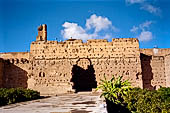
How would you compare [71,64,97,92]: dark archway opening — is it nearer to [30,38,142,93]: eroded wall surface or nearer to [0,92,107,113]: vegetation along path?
[30,38,142,93]: eroded wall surface

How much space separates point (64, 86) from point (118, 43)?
335 inches

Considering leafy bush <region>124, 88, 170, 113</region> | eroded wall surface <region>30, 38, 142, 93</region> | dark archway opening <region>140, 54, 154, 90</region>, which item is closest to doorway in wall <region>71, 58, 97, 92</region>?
eroded wall surface <region>30, 38, 142, 93</region>

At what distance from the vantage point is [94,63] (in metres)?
24.1

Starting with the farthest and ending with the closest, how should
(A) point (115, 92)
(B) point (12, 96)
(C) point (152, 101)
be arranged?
(A) point (115, 92), (B) point (12, 96), (C) point (152, 101)

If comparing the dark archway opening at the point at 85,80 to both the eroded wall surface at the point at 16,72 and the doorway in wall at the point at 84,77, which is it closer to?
the doorway in wall at the point at 84,77

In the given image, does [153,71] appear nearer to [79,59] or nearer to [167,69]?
[167,69]

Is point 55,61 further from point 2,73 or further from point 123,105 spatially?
point 123,105

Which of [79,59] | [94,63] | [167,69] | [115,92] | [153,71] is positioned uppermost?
[79,59]

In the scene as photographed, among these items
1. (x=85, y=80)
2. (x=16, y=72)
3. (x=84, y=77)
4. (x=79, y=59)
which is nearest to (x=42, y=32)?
(x=16, y=72)

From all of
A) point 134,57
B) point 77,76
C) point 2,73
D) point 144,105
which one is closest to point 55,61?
point 77,76

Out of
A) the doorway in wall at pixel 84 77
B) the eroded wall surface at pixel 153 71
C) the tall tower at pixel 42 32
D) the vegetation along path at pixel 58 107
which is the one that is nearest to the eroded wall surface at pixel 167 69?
the eroded wall surface at pixel 153 71

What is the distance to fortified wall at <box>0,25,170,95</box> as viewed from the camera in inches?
938

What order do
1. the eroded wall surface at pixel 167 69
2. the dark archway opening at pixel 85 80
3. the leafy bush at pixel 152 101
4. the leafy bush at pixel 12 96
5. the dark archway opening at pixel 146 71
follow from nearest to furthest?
the leafy bush at pixel 152 101, the leafy bush at pixel 12 96, the eroded wall surface at pixel 167 69, the dark archway opening at pixel 146 71, the dark archway opening at pixel 85 80

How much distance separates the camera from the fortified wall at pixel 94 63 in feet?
78.2
